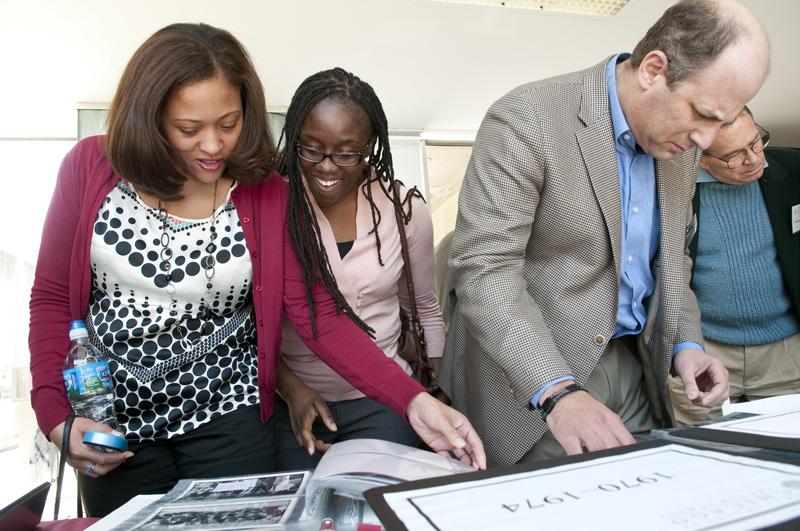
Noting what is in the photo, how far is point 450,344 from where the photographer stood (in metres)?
1.47

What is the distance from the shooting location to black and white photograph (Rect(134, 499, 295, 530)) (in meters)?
0.65

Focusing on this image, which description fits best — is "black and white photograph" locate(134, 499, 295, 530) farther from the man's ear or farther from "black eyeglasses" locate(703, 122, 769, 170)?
"black eyeglasses" locate(703, 122, 769, 170)

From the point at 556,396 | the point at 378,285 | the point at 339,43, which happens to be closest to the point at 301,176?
the point at 378,285

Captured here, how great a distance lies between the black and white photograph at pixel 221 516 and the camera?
0.65 metres

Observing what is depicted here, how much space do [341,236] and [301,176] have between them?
0.58 feet

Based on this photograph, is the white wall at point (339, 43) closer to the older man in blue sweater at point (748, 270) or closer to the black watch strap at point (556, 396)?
the older man in blue sweater at point (748, 270)

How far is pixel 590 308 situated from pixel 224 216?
70 centimetres

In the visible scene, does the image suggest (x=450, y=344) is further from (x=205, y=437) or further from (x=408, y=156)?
(x=408, y=156)

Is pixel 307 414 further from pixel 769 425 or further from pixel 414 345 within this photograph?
pixel 769 425

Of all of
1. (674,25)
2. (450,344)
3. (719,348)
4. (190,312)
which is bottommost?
(719,348)

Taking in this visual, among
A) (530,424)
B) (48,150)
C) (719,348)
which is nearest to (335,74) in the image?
(530,424)

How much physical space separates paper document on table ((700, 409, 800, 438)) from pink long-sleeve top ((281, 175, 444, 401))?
831 mm

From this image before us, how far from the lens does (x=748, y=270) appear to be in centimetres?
196

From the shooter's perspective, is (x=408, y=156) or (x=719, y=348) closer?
(x=719, y=348)
